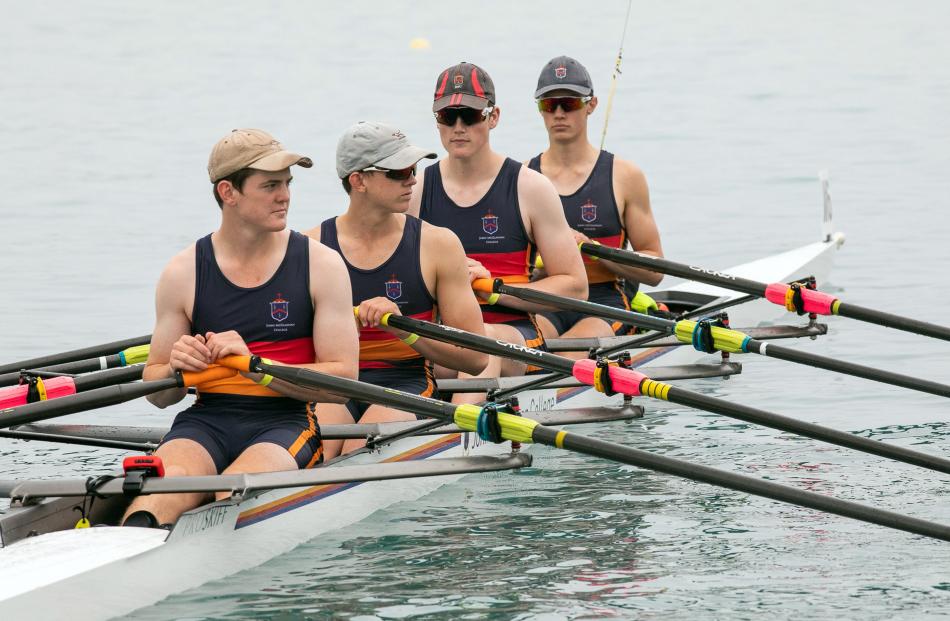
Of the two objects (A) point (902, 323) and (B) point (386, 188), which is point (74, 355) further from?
(A) point (902, 323)

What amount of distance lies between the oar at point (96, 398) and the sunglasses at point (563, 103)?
373 centimetres

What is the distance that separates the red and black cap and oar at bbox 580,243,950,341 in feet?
4.74

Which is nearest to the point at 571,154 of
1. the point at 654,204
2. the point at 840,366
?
the point at 840,366

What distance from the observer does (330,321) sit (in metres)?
6.10

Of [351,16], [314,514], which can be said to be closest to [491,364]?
[314,514]

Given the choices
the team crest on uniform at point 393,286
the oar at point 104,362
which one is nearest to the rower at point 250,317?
the team crest on uniform at point 393,286

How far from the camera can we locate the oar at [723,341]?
7578mm

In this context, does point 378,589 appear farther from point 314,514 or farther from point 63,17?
point 63,17

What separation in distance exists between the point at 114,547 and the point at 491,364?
304 cm

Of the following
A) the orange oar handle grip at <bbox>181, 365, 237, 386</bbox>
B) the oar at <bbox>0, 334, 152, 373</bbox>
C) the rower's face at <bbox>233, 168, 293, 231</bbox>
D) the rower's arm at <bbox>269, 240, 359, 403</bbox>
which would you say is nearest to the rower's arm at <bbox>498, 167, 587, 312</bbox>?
the oar at <bbox>0, 334, 152, 373</bbox>

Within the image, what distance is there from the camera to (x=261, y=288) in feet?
19.8

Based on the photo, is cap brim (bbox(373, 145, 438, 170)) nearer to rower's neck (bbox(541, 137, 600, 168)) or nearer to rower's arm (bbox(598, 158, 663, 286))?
rower's neck (bbox(541, 137, 600, 168))

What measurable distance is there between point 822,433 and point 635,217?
3.43 meters

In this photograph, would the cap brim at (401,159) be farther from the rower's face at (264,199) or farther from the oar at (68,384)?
the oar at (68,384)
